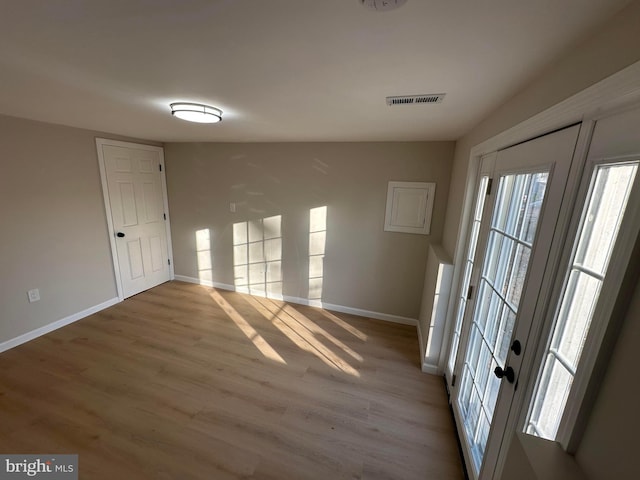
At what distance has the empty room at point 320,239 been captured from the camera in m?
0.77

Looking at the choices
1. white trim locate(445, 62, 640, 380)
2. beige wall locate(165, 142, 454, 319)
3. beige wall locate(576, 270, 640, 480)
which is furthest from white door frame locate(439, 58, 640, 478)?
beige wall locate(165, 142, 454, 319)

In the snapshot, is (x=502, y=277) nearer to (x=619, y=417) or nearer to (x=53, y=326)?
(x=619, y=417)

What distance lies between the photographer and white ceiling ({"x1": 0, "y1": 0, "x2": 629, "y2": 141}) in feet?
2.52

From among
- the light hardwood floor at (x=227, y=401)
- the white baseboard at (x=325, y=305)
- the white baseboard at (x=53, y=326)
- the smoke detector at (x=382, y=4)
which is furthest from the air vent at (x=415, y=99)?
the white baseboard at (x=53, y=326)

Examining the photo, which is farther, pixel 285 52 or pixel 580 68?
pixel 285 52

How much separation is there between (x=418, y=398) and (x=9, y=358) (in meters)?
3.74

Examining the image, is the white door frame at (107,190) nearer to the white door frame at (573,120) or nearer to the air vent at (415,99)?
the air vent at (415,99)

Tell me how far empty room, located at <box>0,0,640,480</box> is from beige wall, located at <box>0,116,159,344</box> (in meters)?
0.02

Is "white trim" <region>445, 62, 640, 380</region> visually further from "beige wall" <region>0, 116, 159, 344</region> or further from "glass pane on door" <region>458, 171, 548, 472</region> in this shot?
"beige wall" <region>0, 116, 159, 344</region>

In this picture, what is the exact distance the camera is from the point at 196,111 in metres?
1.74

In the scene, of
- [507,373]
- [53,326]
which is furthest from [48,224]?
[507,373]

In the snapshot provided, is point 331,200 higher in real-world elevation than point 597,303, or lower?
higher

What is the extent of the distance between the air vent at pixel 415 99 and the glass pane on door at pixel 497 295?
595mm

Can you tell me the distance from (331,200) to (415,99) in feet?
5.90
